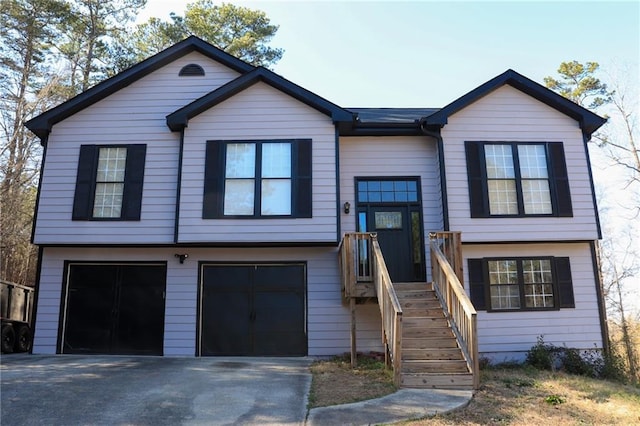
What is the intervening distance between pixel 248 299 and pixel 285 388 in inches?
146

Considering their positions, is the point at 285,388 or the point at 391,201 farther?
the point at 391,201

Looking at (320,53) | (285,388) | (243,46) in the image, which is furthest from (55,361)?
(243,46)

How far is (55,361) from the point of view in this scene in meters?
9.05

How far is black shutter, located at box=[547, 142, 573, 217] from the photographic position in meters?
10.4

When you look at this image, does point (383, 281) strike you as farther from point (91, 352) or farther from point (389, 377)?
point (91, 352)

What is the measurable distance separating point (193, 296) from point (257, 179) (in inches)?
117

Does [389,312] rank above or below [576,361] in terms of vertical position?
above

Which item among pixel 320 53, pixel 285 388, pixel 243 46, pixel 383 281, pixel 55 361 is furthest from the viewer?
pixel 243 46

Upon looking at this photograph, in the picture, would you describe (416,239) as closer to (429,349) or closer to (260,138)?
(429,349)

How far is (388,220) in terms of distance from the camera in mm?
10875

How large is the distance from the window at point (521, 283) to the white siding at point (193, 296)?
239cm

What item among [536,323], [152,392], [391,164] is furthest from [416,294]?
[152,392]

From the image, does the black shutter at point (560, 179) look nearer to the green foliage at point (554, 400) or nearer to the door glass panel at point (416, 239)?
the door glass panel at point (416, 239)

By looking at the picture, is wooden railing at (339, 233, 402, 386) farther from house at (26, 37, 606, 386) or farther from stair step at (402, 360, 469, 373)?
house at (26, 37, 606, 386)
